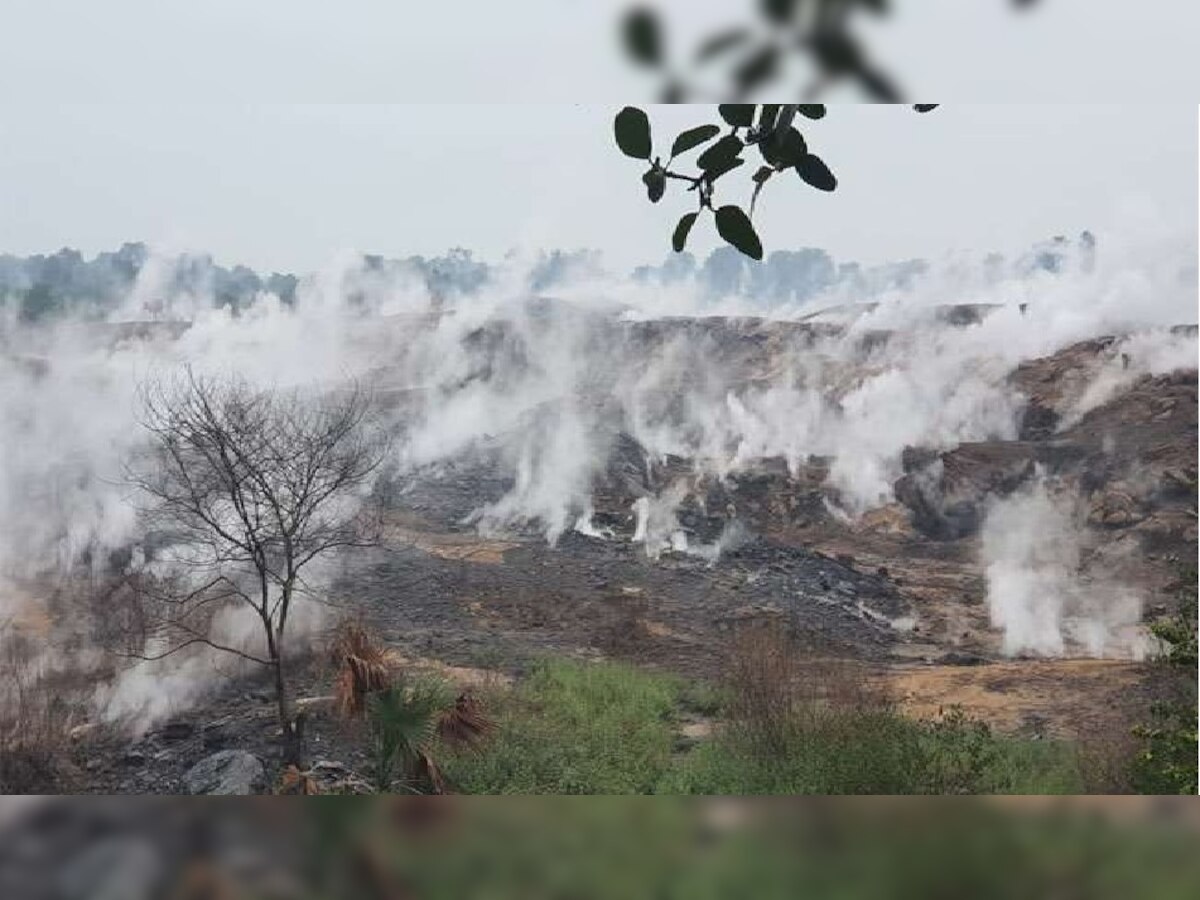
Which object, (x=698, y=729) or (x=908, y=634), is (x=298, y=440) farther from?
(x=908, y=634)

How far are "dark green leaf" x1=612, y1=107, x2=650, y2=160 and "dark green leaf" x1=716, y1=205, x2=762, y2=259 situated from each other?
63 millimetres

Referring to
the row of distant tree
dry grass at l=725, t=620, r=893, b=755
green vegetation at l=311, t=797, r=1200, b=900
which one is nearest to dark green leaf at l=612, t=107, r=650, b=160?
green vegetation at l=311, t=797, r=1200, b=900

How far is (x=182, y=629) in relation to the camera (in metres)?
3.26

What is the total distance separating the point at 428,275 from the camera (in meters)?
3.55

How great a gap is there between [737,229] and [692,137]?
92mm

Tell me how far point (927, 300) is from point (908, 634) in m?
1.04

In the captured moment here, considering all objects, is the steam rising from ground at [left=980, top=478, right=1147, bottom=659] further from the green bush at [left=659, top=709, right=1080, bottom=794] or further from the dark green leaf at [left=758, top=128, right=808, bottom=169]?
the dark green leaf at [left=758, top=128, right=808, bottom=169]

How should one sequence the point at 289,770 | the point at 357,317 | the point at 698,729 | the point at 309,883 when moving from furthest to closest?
the point at 357,317
the point at 698,729
the point at 289,770
the point at 309,883

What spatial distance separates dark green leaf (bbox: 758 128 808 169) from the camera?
0.68m

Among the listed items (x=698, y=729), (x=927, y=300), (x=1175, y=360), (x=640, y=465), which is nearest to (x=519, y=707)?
(x=698, y=729)

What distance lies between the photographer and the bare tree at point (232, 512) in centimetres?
326

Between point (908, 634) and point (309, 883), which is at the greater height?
point (309, 883)

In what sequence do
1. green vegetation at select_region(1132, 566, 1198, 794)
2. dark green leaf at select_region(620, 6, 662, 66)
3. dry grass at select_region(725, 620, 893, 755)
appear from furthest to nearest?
1. dry grass at select_region(725, 620, 893, 755)
2. green vegetation at select_region(1132, 566, 1198, 794)
3. dark green leaf at select_region(620, 6, 662, 66)

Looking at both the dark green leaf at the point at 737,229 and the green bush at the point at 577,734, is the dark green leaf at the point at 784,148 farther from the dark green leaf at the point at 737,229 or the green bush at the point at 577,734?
the green bush at the point at 577,734
